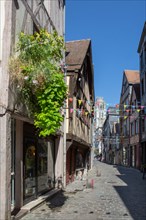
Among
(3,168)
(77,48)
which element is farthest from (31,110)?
(77,48)

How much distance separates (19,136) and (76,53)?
12.3 metres

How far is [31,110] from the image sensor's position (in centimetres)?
895

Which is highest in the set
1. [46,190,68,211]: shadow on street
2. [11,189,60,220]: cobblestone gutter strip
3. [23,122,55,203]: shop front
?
[23,122,55,203]: shop front

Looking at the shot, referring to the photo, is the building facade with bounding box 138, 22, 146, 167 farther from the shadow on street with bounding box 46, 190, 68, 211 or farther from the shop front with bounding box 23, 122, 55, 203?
the shadow on street with bounding box 46, 190, 68, 211

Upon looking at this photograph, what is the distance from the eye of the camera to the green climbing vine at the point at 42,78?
802cm

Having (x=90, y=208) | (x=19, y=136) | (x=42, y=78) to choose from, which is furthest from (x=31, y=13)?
(x=90, y=208)

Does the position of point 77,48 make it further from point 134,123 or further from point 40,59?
point 134,123

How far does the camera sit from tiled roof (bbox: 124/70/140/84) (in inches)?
1788

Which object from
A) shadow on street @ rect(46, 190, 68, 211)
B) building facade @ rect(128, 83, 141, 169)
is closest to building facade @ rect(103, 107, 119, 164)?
building facade @ rect(128, 83, 141, 169)

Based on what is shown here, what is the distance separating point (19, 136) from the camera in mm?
9188

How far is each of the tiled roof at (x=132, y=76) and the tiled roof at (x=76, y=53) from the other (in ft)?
77.4

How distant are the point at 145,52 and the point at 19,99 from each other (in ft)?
91.9

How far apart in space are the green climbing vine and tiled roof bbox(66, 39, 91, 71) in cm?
917

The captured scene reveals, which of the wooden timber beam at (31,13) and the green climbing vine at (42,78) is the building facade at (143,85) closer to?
the wooden timber beam at (31,13)
